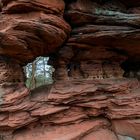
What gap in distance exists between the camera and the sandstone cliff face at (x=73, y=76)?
23.6 ft

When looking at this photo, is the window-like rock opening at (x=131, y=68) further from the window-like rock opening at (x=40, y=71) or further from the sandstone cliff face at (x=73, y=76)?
the window-like rock opening at (x=40, y=71)

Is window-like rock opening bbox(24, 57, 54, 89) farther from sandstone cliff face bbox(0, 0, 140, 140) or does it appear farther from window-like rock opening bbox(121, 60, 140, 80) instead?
sandstone cliff face bbox(0, 0, 140, 140)

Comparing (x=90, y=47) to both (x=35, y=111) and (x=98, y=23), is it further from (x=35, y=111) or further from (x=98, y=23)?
(x=35, y=111)

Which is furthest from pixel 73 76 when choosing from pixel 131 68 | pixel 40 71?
pixel 40 71

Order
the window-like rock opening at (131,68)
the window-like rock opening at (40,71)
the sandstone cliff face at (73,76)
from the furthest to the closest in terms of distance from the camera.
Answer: the window-like rock opening at (40,71), the window-like rock opening at (131,68), the sandstone cliff face at (73,76)

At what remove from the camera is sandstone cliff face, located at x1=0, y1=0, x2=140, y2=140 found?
720cm

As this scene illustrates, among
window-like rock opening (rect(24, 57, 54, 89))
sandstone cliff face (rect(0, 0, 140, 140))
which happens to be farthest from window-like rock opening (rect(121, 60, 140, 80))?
window-like rock opening (rect(24, 57, 54, 89))

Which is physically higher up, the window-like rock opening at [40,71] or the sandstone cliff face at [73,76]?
the sandstone cliff face at [73,76]

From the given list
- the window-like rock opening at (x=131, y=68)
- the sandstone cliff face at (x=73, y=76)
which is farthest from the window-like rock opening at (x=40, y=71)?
the sandstone cliff face at (x=73, y=76)

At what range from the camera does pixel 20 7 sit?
6.73 m

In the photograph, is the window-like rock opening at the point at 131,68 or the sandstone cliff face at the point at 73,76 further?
the window-like rock opening at the point at 131,68

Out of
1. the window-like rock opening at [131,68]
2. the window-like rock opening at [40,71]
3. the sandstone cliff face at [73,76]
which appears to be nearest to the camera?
the sandstone cliff face at [73,76]

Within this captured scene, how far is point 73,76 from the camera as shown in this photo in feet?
27.8

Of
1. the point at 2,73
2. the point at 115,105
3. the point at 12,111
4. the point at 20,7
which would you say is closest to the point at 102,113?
the point at 115,105
